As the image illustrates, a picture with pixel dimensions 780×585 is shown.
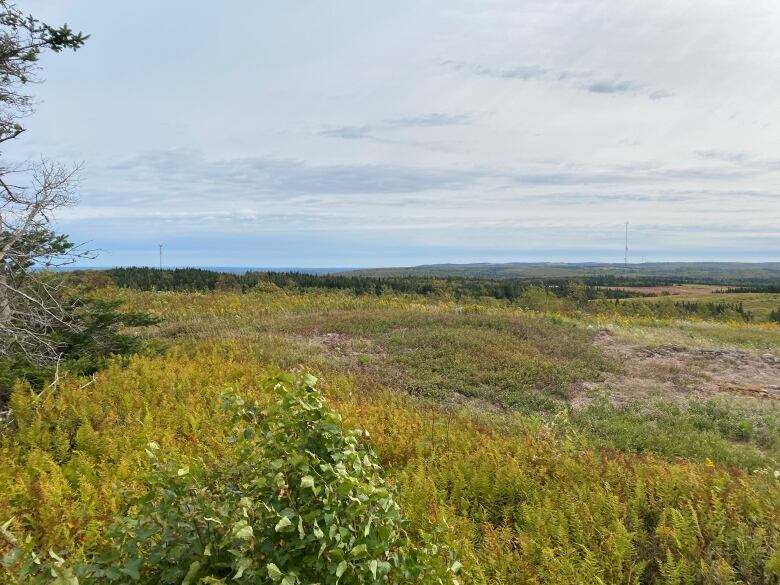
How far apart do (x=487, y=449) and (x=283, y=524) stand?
4.63 metres

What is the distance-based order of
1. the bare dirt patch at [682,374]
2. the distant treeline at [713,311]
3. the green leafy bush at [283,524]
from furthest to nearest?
1. the distant treeline at [713,311]
2. the bare dirt patch at [682,374]
3. the green leafy bush at [283,524]

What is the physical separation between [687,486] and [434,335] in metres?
10.8

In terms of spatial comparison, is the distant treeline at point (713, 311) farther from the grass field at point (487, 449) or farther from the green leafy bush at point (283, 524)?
the green leafy bush at point (283, 524)

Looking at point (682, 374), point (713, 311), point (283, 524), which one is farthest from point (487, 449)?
point (713, 311)

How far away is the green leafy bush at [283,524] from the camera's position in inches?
98.4

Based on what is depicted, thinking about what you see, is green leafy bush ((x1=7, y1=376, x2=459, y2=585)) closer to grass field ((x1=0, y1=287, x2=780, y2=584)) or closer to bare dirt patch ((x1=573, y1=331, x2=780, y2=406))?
grass field ((x1=0, y1=287, x2=780, y2=584))

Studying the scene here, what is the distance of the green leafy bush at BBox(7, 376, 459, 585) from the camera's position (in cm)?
250

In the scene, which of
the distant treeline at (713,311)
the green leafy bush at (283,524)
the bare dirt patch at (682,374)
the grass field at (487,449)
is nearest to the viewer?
the green leafy bush at (283,524)

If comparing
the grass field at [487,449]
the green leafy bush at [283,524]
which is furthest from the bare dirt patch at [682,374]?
the green leafy bush at [283,524]

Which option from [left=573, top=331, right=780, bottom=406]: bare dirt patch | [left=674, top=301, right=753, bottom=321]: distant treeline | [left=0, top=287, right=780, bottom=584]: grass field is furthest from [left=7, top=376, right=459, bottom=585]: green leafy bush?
[left=674, top=301, right=753, bottom=321]: distant treeline

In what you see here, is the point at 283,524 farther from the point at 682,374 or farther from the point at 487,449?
the point at 682,374

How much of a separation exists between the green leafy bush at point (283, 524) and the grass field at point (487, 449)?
47 centimetres

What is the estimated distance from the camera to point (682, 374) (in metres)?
13.7

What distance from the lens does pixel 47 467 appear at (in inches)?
206
